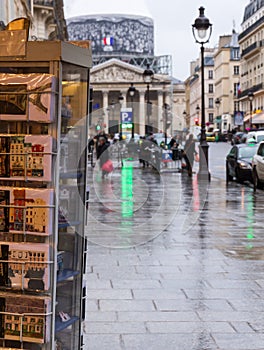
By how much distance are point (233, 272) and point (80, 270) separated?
4.14m

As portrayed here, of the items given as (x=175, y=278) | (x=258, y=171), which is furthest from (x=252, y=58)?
(x=175, y=278)

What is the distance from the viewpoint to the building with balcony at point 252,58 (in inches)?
3639

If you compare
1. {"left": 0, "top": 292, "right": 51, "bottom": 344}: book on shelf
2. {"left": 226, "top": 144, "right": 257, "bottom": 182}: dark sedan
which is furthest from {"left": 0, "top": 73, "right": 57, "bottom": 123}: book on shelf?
{"left": 226, "top": 144, "right": 257, "bottom": 182}: dark sedan

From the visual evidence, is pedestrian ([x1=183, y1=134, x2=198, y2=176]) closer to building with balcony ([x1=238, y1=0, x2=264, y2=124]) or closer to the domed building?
building with balcony ([x1=238, y1=0, x2=264, y2=124])

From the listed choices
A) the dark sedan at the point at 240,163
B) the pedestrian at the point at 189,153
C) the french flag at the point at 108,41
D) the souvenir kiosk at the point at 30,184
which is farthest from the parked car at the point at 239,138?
the french flag at the point at 108,41

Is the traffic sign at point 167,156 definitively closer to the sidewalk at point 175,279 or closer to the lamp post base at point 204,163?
the lamp post base at point 204,163

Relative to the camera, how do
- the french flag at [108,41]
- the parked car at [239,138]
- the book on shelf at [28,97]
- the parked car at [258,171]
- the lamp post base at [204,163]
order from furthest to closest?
the french flag at [108,41] < the parked car at [239,138] < the lamp post base at [204,163] < the parked car at [258,171] < the book on shelf at [28,97]

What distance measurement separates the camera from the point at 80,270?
4.24 m

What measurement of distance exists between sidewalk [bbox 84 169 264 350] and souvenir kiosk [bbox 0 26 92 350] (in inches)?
58.2

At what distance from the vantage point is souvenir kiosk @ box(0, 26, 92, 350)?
385cm

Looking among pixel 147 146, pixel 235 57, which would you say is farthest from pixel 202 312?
pixel 235 57

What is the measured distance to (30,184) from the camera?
154 inches

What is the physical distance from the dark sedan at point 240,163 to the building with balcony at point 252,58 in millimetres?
62688

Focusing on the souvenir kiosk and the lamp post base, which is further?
the lamp post base
